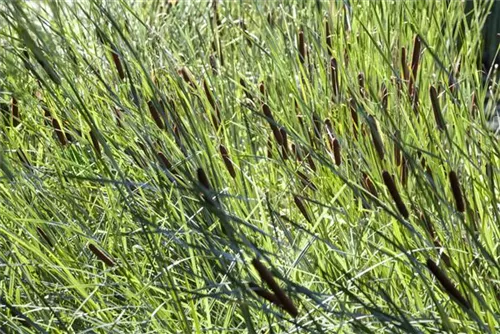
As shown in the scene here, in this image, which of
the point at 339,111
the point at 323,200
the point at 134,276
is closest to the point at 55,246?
the point at 134,276

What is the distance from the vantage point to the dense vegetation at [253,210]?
1.38m

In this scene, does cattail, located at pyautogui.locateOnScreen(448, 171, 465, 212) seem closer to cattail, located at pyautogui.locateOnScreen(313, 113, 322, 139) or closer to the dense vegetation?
the dense vegetation

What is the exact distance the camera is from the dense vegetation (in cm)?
138

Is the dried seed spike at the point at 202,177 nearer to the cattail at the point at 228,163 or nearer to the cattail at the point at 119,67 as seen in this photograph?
the cattail at the point at 228,163

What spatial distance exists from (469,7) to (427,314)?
2471 mm

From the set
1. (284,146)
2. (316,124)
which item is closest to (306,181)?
(284,146)

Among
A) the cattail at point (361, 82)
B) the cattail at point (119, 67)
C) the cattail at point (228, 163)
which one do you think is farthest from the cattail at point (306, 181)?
the cattail at point (119, 67)

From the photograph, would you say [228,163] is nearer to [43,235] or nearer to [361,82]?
[43,235]

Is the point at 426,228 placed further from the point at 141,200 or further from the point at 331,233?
the point at 141,200

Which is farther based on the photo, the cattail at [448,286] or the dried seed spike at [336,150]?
the dried seed spike at [336,150]

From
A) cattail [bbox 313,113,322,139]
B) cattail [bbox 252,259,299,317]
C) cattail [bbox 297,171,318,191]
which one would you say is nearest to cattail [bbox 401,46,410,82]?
cattail [bbox 313,113,322,139]

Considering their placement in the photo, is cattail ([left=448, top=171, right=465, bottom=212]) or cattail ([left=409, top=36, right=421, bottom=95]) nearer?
cattail ([left=448, top=171, right=465, bottom=212])

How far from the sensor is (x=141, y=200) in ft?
6.30

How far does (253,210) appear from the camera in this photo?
1613 mm
